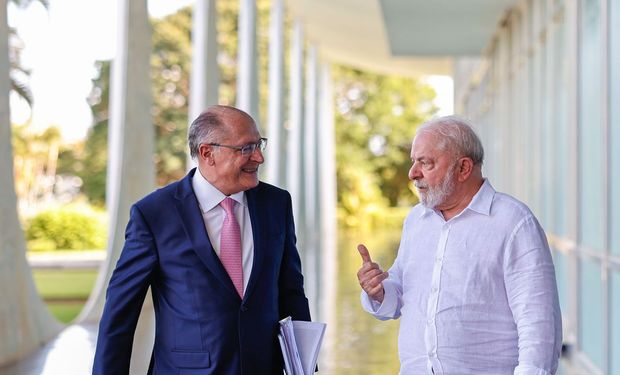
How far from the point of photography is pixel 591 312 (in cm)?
703

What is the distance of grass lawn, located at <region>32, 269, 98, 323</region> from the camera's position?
19.5 m

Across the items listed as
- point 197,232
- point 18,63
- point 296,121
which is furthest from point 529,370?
point 18,63

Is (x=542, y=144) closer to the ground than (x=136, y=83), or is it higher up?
closer to the ground

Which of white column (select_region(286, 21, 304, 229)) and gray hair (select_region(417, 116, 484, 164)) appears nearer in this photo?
gray hair (select_region(417, 116, 484, 164))

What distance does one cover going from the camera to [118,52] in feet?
36.0

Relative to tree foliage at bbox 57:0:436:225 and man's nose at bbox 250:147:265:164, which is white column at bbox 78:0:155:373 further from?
tree foliage at bbox 57:0:436:225

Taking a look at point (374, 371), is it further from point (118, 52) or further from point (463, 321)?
point (118, 52)

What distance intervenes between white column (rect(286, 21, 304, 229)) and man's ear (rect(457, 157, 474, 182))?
70.9 feet

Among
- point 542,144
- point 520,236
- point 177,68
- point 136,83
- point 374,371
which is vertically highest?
point 177,68

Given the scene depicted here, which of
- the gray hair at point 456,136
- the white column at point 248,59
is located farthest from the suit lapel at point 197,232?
the white column at point 248,59

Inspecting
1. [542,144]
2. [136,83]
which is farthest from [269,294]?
[136,83]

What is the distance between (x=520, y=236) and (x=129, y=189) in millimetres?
8524

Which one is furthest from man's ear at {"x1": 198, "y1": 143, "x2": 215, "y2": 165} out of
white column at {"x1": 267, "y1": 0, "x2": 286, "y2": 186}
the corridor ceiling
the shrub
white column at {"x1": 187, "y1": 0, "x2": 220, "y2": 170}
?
the shrub

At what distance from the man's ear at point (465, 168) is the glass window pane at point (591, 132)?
3.63 meters
